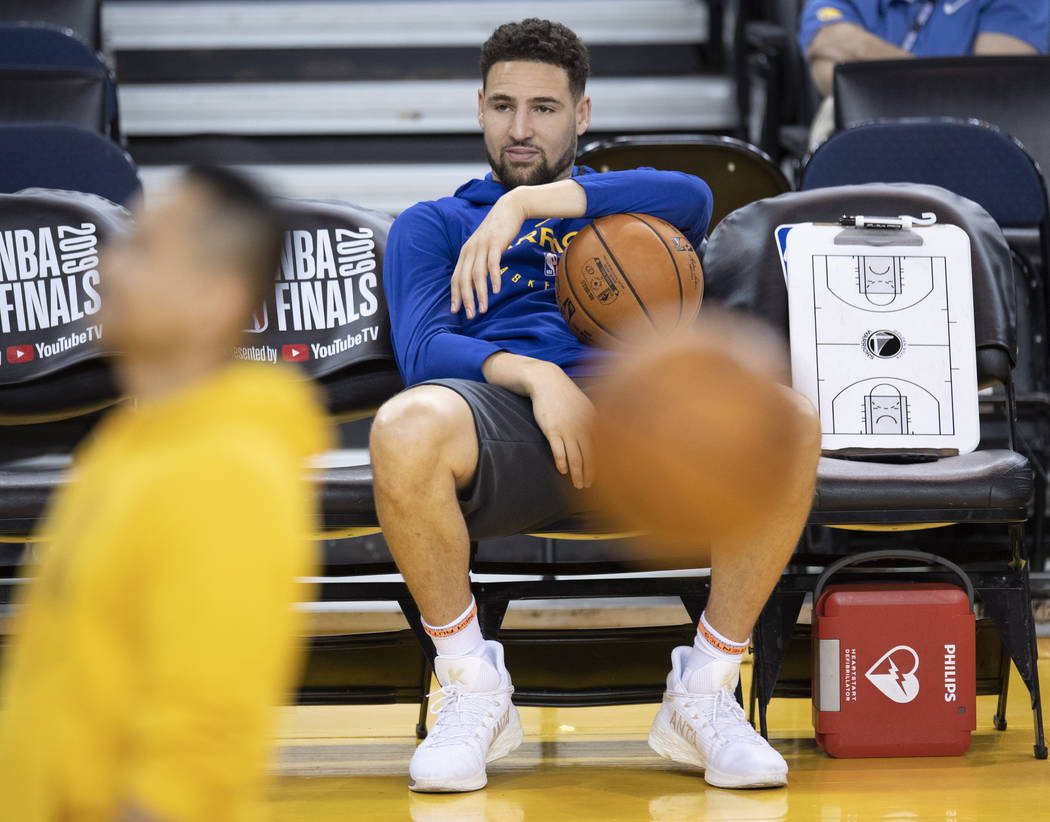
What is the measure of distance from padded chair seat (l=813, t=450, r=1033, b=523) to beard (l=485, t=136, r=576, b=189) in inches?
28.7

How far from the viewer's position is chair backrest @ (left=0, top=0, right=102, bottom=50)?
16.1 feet

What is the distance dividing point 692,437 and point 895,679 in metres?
1.27

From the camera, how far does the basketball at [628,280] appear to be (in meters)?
2.29

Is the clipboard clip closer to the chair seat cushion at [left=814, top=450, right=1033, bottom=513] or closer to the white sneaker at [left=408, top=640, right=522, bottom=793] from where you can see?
the chair seat cushion at [left=814, top=450, right=1033, bottom=513]

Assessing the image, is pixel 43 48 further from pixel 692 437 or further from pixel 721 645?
pixel 692 437

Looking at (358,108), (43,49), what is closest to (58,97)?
(43,49)

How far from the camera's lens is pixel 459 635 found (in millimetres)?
2246

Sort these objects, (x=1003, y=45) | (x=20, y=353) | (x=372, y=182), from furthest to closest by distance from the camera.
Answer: (x=372, y=182)
(x=1003, y=45)
(x=20, y=353)

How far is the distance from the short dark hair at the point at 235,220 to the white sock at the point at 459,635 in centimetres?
125

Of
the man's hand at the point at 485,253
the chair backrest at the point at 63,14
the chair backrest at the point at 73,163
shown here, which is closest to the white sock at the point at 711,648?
the man's hand at the point at 485,253

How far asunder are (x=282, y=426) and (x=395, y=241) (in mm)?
1550

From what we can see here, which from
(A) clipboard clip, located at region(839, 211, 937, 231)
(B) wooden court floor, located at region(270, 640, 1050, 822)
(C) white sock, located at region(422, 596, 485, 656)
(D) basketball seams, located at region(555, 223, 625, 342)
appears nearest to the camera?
(B) wooden court floor, located at region(270, 640, 1050, 822)

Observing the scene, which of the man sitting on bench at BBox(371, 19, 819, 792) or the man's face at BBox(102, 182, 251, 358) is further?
the man sitting on bench at BBox(371, 19, 819, 792)

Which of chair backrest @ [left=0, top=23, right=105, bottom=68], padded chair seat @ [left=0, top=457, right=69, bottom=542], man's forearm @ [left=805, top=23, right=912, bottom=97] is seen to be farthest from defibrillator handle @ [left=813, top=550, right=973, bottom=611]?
chair backrest @ [left=0, top=23, right=105, bottom=68]
